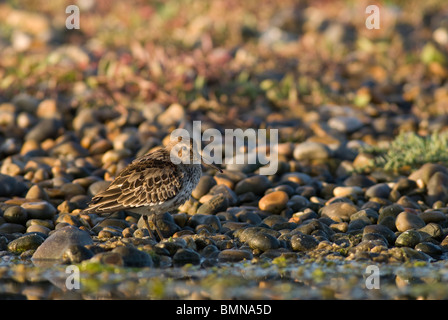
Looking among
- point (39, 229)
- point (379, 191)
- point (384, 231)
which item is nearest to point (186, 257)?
point (39, 229)

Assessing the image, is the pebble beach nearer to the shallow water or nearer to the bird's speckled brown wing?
the shallow water

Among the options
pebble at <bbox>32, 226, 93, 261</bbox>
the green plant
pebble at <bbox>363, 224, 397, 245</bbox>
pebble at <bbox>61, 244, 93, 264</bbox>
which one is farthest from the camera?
the green plant

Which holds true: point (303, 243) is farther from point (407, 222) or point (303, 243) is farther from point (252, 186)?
point (252, 186)

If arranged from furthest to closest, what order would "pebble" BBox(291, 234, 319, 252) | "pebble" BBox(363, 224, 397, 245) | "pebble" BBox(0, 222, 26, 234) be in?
"pebble" BBox(0, 222, 26, 234)
"pebble" BBox(363, 224, 397, 245)
"pebble" BBox(291, 234, 319, 252)

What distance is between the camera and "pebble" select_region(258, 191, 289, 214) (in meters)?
9.72

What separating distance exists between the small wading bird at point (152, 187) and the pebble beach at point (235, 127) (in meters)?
0.34

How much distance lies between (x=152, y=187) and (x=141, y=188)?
0.14 metres

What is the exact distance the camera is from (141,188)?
8.59 m

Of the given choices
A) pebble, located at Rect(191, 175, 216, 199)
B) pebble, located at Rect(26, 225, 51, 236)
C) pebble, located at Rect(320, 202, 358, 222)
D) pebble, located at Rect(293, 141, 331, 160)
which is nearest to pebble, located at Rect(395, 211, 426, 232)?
pebble, located at Rect(320, 202, 358, 222)

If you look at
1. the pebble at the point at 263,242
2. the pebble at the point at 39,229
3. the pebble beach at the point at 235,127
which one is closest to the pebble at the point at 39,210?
the pebble beach at the point at 235,127

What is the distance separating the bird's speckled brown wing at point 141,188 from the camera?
854cm

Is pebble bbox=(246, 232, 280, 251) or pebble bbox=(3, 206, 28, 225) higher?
pebble bbox=(3, 206, 28, 225)

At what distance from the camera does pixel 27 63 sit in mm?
16234

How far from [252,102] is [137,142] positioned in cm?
369
